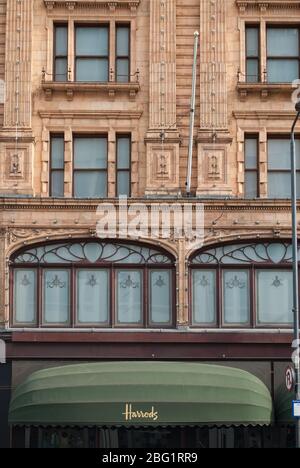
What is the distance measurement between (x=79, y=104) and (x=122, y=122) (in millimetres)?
1434

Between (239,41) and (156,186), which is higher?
(239,41)

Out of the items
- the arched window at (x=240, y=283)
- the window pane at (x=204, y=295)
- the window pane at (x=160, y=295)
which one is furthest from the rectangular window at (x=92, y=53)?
the window pane at (x=204, y=295)

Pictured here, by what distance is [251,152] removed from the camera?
131ft

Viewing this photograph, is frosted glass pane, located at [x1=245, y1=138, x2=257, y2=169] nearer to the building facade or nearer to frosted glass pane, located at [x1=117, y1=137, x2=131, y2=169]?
the building facade

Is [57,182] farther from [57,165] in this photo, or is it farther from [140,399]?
[140,399]

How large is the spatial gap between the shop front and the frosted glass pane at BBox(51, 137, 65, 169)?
6394mm

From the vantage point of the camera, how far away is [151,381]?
36594 mm

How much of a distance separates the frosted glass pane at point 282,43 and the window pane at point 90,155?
597 centimetres

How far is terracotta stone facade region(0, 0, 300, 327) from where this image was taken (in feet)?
127

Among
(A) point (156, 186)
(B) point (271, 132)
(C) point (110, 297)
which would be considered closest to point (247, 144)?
(B) point (271, 132)

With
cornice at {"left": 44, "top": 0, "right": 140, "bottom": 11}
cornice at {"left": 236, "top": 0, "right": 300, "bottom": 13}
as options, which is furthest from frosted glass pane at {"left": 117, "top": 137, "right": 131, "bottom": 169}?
cornice at {"left": 236, "top": 0, "right": 300, "bottom": 13}

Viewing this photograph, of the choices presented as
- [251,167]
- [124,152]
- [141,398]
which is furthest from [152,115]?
[141,398]

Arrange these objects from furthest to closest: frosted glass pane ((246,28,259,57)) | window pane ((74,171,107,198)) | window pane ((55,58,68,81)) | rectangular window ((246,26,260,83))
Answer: frosted glass pane ((246,28,259,57)) → rectangular window ((246,26,260,83)) → window pane ((55,58,68,81)) → window pane ((74,171,107,198))

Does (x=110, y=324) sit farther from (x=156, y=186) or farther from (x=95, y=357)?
(x=156, y=186)
